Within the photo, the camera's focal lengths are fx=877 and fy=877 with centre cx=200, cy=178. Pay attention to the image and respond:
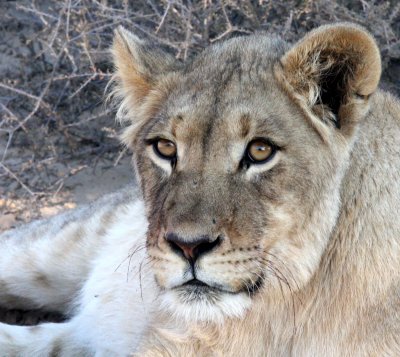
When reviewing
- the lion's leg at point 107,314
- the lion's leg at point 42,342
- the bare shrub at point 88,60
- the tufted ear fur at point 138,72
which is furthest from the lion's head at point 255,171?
the bare shrub at point 88,60

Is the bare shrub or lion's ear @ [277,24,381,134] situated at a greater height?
lion's ear @ [277,24,381,134]

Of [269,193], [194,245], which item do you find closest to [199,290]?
[194,245]

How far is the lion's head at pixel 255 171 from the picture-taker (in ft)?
6.97

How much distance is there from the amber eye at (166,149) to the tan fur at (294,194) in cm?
2

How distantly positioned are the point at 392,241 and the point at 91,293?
4.29 feet

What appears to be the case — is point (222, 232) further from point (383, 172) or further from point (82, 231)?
point (82, 231)

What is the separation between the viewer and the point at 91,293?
324 centimetres

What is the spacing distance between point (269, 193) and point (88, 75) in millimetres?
2427

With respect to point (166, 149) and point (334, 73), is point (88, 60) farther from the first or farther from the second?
point (334, 73)

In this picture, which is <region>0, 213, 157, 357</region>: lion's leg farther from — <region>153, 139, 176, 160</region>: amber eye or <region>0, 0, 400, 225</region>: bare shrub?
<region>0, 0, 400, 225</region>: bare shrub

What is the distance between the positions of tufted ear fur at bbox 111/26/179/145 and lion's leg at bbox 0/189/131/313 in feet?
3.25

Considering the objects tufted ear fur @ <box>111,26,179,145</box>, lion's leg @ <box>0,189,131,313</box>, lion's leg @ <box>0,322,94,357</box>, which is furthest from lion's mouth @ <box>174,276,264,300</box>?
lion's leg @ <box>0,189,131,313</box>

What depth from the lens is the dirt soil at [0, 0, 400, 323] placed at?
163 inches

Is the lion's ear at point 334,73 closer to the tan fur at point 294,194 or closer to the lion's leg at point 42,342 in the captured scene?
the tan fur at point 294,194
